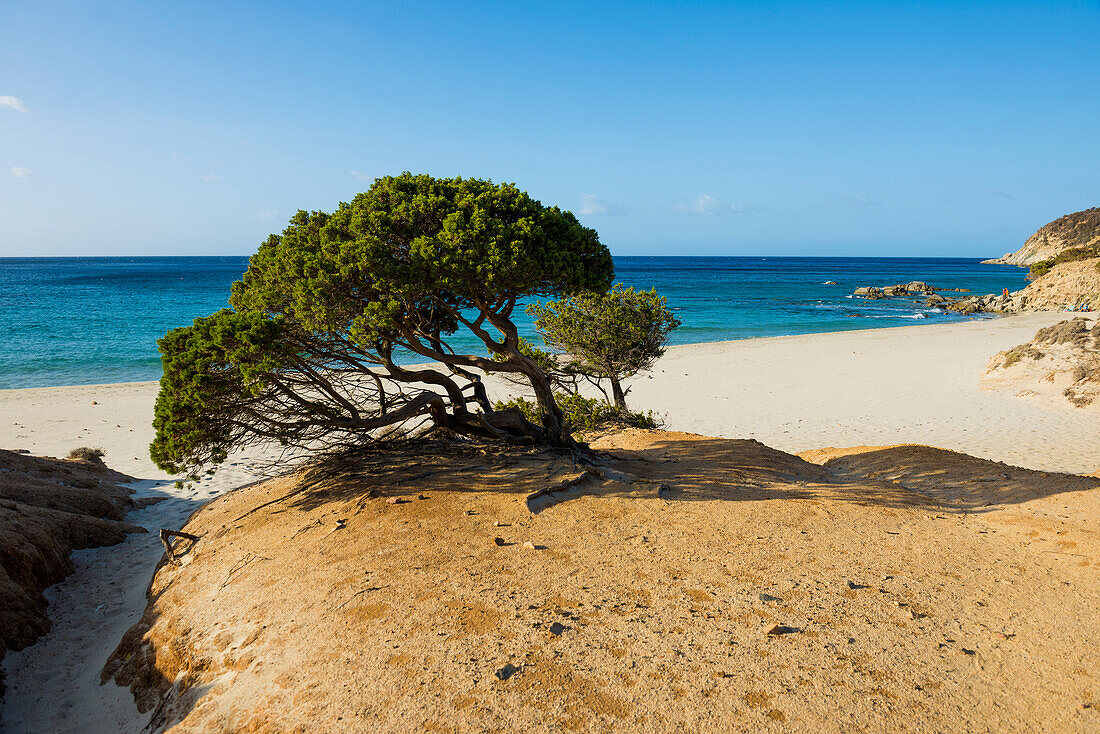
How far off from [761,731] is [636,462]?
6.37 m

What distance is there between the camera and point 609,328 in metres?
14.1

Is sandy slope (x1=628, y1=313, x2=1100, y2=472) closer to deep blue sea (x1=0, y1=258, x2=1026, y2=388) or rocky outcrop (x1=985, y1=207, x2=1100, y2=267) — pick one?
deep blue sea (x1=0, y1=258, x2=1026, y2=388)

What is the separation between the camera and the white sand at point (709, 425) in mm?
5816

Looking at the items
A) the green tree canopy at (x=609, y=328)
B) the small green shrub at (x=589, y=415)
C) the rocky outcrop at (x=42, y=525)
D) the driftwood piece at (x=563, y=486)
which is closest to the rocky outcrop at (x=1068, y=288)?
the green tree canopy at (x=609, y=328)

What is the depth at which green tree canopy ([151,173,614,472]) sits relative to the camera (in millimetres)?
7000

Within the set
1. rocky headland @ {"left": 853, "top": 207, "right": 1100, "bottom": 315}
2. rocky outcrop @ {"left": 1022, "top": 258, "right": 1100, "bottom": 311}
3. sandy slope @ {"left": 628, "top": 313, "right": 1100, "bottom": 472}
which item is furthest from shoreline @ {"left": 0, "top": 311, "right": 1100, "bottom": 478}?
rocky headland @ {"left": 853, "top": 207, "right": 1100, "bottom": 315}

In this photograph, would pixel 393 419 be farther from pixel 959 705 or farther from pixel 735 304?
pixel 735 304

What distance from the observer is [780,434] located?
1688 cm

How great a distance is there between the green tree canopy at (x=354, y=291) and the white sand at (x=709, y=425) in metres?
2.07

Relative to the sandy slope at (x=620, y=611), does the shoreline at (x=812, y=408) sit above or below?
below

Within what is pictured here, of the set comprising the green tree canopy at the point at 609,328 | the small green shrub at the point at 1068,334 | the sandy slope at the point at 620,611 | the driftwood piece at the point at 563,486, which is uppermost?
the green tree canopy at the point at 609,328

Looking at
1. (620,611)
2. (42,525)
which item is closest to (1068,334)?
(620,611)

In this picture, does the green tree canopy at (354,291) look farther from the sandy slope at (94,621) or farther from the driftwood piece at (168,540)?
the sandy slope at (94,621)

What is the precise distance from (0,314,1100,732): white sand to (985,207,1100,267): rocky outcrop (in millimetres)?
104331
